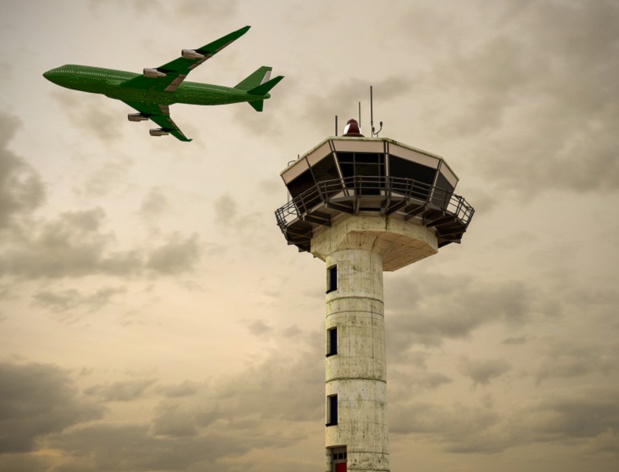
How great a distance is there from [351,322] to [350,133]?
14.1 m

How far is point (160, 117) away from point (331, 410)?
23124mm

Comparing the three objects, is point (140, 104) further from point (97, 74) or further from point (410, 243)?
point (410, 243)

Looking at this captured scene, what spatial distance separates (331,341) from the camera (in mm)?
49125

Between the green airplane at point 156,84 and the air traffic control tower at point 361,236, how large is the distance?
331 inches

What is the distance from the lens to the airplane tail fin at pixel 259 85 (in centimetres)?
5100

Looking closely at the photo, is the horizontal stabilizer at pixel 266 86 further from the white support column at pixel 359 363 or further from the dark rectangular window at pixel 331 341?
the dark rectangular window at pixel 331 341

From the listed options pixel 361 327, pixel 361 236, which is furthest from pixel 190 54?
pixel 361 327

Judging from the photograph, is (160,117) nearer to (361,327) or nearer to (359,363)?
(361,327)

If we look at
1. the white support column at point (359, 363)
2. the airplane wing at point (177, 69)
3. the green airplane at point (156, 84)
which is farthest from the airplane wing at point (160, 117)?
the white support column at point (359, 363)

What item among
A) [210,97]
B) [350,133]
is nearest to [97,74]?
[210,97]

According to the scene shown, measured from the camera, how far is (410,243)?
5131cm

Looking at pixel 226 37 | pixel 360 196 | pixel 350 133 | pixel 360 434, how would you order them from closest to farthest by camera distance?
1. pixel 226 37
2. pixel 360 434
3. pixel 360 196
4. pixel 350 133

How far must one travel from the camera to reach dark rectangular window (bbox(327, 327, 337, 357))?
48719mm

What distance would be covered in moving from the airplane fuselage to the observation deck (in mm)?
9103
